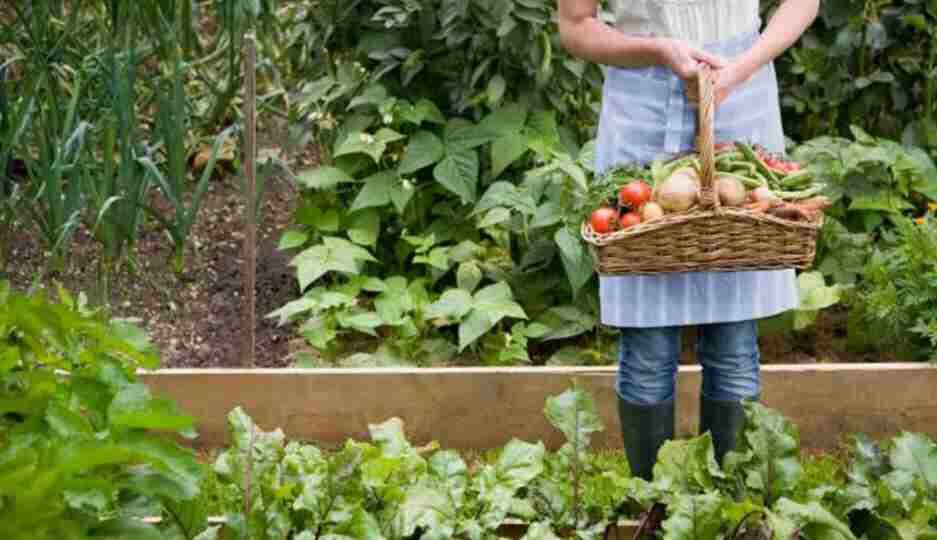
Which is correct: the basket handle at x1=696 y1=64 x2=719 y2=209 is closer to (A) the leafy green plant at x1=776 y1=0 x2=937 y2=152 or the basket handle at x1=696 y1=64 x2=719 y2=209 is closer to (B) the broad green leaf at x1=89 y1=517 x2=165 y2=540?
(B) the broad green leaf at x1=89 y1=517 x2=165 y2=540

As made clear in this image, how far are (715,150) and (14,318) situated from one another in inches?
52.1

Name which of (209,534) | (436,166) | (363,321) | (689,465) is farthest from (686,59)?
(436,166)

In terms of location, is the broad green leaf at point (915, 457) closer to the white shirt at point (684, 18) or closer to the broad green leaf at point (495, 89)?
the white shirt at point (684, 18)

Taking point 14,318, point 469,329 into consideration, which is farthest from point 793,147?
point 14,318

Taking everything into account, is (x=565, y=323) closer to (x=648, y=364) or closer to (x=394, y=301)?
(x=394, y=301)

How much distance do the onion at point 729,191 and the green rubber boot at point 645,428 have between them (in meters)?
0.53

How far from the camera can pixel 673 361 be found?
3.36m

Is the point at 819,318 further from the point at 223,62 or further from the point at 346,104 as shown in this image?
the point at 223,62

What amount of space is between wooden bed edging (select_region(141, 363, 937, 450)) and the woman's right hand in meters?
1.12

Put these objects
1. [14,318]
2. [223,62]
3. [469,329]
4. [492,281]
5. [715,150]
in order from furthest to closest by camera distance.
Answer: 1. [223,62]
2. [492,281]
3. [469,329]
4. [715,150]
5. [14,318]

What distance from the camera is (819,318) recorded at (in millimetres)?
4570

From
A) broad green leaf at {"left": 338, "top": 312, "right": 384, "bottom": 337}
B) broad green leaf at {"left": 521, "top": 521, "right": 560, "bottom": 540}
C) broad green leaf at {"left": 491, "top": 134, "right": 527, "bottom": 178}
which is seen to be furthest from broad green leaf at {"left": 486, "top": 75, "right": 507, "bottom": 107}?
broad green leaf at {"left": 521, "top": 521, "right": 560, "bottom": 540}

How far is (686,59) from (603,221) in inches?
12.8

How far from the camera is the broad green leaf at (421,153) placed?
4582 mm
